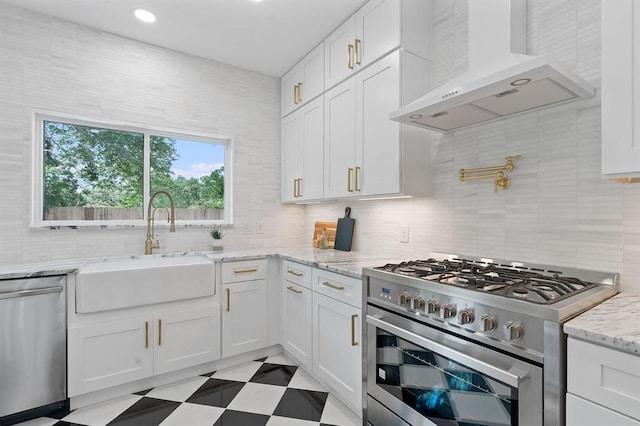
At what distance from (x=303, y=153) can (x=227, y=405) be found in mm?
2049

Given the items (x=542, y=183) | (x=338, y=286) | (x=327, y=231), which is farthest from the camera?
(x=327, y=231)

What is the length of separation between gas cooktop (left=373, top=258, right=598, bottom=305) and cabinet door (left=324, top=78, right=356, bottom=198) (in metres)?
0.90

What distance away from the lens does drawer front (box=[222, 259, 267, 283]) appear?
2.50 m

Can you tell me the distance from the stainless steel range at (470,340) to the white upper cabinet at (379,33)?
138 cm

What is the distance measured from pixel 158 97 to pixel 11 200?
1.31 m

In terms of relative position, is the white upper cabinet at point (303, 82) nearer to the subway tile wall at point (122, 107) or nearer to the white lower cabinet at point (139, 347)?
the subway tile wall at point (122, 107)

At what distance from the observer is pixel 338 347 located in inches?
77.2

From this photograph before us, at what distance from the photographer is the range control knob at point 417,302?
1.39m

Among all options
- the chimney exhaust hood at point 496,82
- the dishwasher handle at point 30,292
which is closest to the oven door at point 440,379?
the chimney exhaust hood at point 496,82

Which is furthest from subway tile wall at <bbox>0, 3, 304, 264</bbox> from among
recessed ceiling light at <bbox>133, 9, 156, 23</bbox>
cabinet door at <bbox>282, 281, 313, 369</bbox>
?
cabinet door at <bbox>282, 281, 313, 369</bbox>

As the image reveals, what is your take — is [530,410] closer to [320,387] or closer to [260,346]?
[320,387]

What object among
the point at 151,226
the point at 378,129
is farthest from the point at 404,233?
the point at 151,226

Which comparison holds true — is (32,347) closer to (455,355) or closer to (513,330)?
(455,355)

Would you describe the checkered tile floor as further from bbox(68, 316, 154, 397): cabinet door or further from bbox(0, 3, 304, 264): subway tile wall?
bbox(0, 3, 304, 264): subway tile wall
